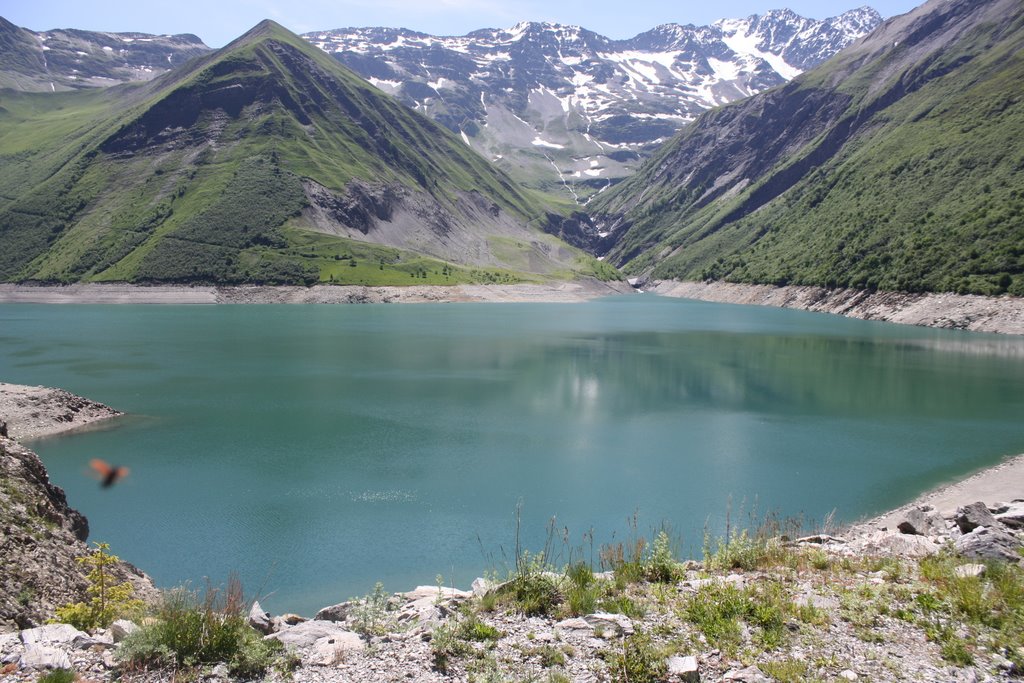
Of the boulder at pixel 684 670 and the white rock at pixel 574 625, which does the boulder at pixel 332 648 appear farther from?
the boulder at pixel 684 670

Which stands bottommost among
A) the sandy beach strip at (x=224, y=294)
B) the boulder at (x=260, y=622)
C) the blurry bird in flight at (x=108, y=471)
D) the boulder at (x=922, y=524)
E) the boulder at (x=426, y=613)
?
the sandy beach strip at (x=224, y=294)

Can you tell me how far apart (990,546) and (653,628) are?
24.7ft

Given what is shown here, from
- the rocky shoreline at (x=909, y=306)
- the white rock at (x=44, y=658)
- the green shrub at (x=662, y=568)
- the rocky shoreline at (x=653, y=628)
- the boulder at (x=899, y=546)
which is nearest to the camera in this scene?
the white rock at (x=44, y=658)

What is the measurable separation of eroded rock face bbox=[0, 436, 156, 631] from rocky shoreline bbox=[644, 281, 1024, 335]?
3767 inches

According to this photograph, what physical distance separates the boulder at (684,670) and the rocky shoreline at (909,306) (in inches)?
3664

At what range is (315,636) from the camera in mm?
10070

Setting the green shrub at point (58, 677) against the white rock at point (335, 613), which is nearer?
the green shrub at point (58, 677)

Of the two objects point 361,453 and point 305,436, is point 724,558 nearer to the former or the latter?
point 361,453

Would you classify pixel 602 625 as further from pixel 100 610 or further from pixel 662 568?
pixel 100 610

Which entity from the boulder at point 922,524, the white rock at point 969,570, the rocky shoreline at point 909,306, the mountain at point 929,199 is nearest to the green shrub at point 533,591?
the white rock at point 969,570

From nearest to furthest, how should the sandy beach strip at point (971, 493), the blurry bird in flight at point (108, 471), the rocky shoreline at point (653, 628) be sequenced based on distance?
1. the rocky shoreline at point (653, 628)
2. the blurry bird in flight at point (108, 471)
3. the sandy beach strip at point (971, 493)

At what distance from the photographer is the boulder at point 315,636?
31.4ft

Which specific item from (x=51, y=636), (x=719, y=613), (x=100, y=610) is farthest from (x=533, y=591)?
(x=100, y=610)

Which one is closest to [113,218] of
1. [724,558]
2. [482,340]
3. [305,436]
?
[482,340]
